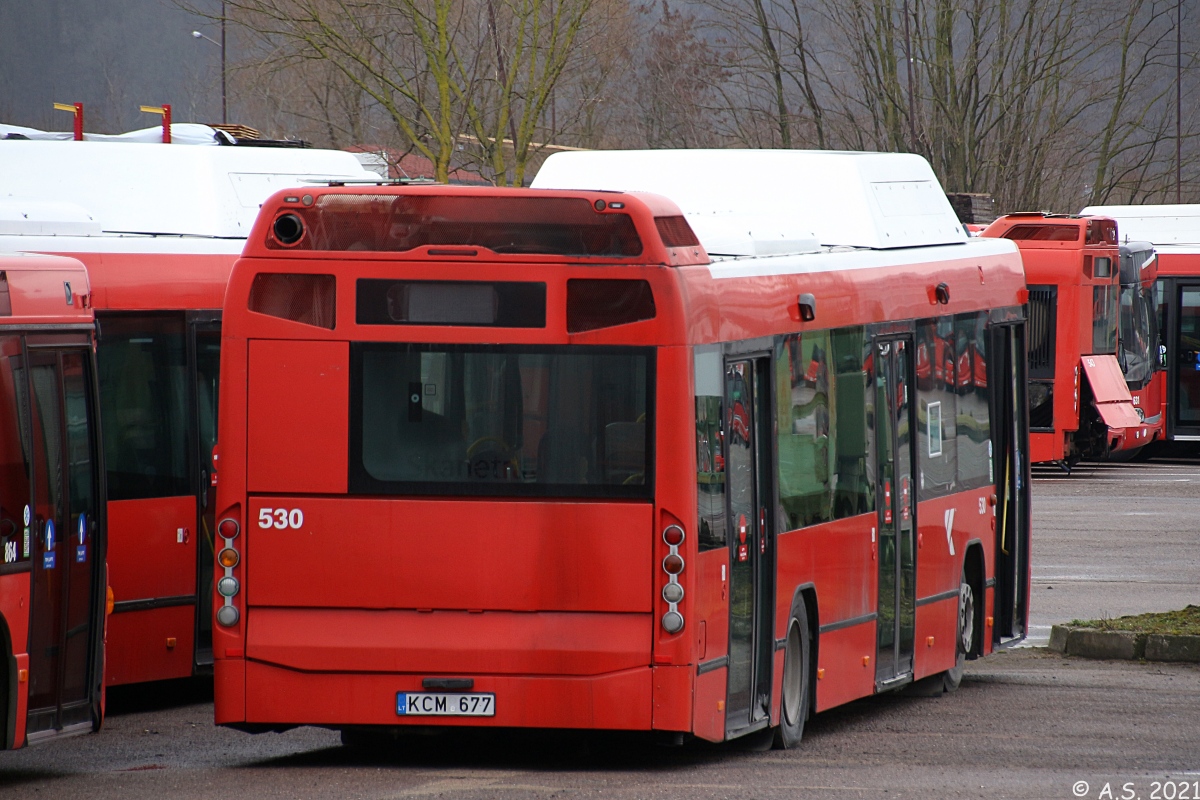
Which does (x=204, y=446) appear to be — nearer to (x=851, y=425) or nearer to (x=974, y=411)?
(x=851, y=425)

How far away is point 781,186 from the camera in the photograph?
1204 centimetres

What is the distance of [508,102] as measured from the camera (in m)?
30.0

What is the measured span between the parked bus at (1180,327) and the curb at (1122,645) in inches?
725

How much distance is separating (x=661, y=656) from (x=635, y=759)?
41.0 inches

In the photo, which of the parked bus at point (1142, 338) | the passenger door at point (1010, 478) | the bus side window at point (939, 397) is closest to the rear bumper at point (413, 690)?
the bus side window at point (939, 397)

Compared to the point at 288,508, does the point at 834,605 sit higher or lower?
lower

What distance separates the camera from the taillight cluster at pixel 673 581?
27.0 ft

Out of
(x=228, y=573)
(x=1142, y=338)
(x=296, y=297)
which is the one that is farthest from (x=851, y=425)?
(x=1142, y=338)

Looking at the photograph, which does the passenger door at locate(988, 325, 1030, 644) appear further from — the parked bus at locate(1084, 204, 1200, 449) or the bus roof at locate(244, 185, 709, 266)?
the parked bus at locate(1084, 204, 1200, 449)

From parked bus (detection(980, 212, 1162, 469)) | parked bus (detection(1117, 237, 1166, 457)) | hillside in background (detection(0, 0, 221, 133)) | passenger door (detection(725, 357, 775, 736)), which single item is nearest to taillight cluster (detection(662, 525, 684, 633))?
passenger door (detection(725, 357, 775, 736))

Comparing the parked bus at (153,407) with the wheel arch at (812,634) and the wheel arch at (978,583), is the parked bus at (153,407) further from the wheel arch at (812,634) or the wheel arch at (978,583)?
the wheel arch at (978,583)

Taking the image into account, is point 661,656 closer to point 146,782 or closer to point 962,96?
point 146,782

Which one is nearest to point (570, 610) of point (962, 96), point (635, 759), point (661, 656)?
point (661, 656)

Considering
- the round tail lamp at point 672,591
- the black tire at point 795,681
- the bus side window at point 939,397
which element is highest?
the bus side window at point 939,397
